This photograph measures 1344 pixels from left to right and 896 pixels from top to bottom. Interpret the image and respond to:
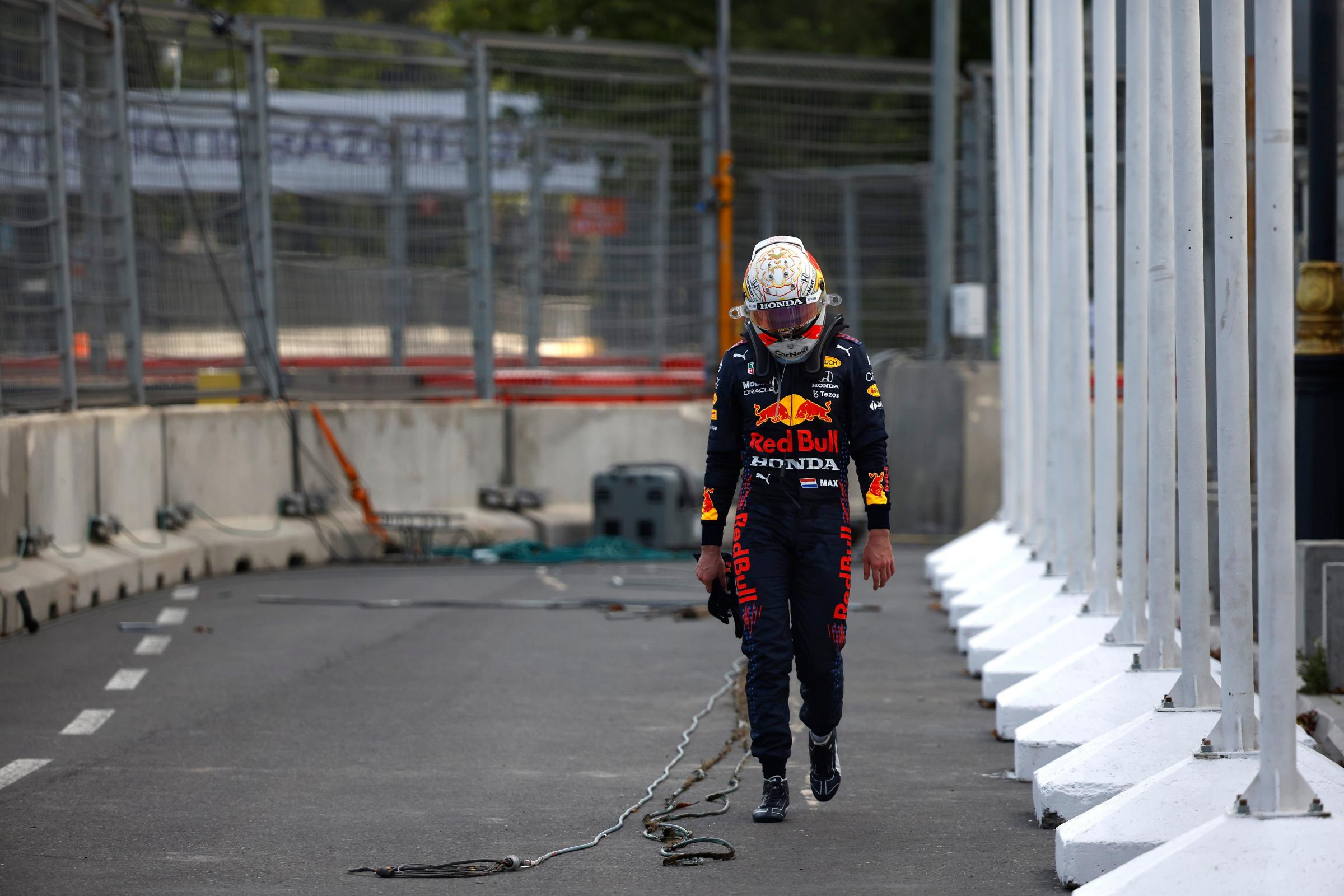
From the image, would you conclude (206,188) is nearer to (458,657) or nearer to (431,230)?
(431,230)

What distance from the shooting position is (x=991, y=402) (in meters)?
17.7

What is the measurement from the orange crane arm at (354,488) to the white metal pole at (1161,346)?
A: 1036 centimetres

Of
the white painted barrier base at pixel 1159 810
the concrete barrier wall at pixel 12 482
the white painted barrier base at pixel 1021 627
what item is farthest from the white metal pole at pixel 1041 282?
the concrete barrier wall at pixel 12 482

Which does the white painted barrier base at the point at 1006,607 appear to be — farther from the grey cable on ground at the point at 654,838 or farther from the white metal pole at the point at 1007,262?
the grey cable on ground at the point at 654,838

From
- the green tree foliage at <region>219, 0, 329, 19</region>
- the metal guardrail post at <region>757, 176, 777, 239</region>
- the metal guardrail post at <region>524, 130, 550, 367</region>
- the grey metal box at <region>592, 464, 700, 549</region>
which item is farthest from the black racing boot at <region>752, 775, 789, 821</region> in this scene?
the green tree foliage at <region>219, 0, 329, 19</region>

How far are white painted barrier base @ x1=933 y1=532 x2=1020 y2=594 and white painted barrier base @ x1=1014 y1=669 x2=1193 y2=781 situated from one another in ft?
17.4

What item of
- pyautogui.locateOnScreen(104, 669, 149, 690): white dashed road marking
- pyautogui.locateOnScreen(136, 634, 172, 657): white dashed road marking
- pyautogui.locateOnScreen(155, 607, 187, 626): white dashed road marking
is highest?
pyautogui.locateOnScreen(104, 669, 149, 690): white dashed road marking

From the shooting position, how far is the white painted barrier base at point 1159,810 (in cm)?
502

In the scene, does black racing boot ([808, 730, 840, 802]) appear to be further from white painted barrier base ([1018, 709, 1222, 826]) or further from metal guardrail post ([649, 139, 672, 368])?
metal guardrail post ([649, 139, 672, 368])

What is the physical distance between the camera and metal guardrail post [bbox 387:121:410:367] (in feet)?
57.5

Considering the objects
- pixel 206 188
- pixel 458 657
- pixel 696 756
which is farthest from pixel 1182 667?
pixel 206 188

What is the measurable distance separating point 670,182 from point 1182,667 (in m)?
13.4

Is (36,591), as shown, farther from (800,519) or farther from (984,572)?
(800,519)

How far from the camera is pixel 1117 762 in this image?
582cm
